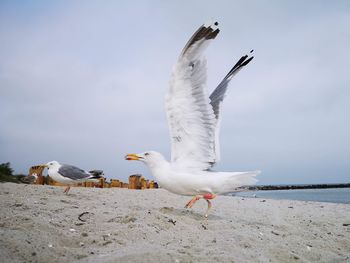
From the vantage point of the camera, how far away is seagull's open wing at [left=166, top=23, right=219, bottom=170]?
12.6 feet

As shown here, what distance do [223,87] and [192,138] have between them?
4.70ft

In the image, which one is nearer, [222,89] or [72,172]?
[222,89]

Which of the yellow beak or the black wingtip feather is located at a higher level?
the black wingtip feather

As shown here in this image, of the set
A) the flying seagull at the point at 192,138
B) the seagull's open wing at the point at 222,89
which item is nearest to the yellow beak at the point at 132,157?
the flying seagull at the point at 192,138

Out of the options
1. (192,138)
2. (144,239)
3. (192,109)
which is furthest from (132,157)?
(144,239)

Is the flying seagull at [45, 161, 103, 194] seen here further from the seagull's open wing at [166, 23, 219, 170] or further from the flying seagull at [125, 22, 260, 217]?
the seagull's open wing at [166, 23, 219, 170]

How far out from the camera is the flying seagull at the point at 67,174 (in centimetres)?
698

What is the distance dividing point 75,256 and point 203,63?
8.52ft

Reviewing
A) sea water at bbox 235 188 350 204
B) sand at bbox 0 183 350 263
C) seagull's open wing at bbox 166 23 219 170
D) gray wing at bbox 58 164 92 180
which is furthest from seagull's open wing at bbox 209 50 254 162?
sea water at bbox 235 188 350 204

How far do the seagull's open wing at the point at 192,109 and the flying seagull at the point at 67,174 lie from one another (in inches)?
138

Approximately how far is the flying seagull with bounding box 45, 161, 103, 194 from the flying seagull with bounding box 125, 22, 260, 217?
9.94ft

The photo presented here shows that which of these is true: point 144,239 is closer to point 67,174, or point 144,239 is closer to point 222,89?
point 222,89

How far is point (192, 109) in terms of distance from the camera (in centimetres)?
407

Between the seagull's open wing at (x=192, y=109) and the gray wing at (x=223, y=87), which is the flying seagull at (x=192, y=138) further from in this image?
the gray wing at (x=223, y=87)
